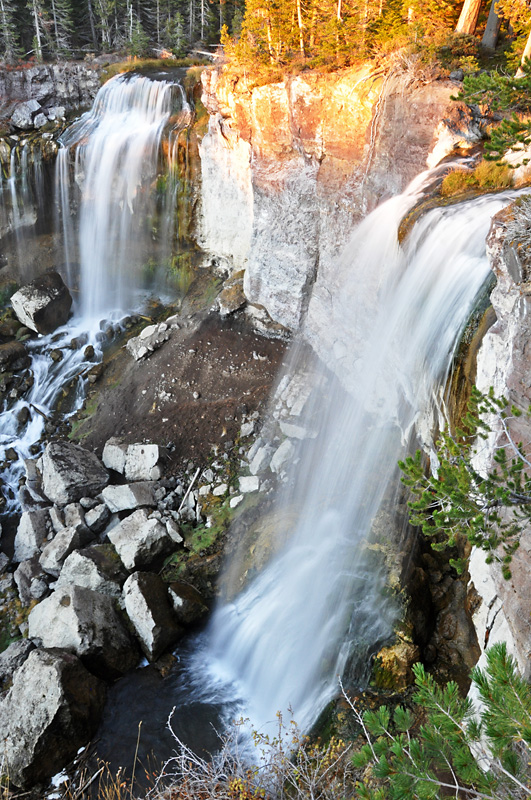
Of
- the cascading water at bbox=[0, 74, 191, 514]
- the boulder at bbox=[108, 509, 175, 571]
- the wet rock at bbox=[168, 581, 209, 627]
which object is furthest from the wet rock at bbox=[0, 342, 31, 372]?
the wet rock at bbox=[168, 581, 209, 627]

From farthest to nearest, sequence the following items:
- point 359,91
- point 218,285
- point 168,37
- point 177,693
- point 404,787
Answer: point 168,37 → point 218,285 → point 359,91 → point 177,693 → point 404,787

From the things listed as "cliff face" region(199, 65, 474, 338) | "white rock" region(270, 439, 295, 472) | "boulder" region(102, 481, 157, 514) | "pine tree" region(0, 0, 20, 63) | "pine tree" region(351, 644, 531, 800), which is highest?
"pine tree" region(0, 0, 20, 63)

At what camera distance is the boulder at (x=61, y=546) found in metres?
11.3

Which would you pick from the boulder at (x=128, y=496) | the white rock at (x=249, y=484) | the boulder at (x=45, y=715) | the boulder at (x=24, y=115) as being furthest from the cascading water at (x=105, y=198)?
the boulder at (x=45, y=715)

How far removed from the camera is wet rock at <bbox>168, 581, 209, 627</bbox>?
10.0 metres

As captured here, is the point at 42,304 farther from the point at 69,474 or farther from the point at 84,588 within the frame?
the point at 84,588

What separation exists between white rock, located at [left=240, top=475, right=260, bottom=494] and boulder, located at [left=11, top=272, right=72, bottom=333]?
1060 cm

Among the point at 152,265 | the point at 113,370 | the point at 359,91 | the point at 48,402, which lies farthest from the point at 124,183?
the point at 359,91

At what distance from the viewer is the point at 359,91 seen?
11789 mm

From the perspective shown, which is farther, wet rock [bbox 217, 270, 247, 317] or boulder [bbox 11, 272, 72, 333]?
boulder [bbox 11, 272, 72, 333]

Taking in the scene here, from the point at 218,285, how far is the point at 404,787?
16.0m

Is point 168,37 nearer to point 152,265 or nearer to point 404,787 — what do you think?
point 152,265

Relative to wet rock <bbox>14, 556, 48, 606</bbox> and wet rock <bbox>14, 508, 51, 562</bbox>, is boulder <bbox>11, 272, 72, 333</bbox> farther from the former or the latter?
wet rock <bbox>14, 556, 48, 606</bbox>

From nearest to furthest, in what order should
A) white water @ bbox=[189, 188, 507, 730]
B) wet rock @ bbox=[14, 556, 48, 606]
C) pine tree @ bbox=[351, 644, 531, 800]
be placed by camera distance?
pine tree @ bbox=[351, 644, 531, 800]
white water @ bbox=[189, 188, 507, 730]
wet rock @ bbox=[14, 556, 48, 606]
